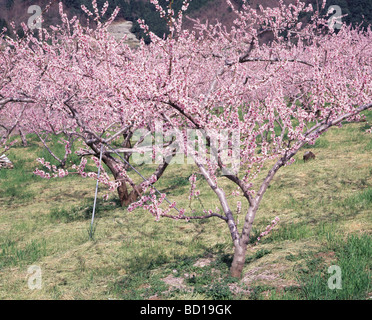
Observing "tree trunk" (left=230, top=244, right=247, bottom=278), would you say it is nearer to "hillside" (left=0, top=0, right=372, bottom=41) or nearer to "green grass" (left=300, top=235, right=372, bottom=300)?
"green grass" (left=300, top=235, right=372, bottom=300)

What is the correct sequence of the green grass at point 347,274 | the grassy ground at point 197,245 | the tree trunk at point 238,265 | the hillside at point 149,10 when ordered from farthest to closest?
the hillside at point 149,10
the tree trunk at point 238,265
the grassy ground at point 197,245
the green grass at point 347,274

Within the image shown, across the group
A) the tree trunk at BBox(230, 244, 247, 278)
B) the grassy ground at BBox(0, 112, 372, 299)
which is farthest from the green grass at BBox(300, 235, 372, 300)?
the tree trunk at BBox(230, 244, 247, 278)

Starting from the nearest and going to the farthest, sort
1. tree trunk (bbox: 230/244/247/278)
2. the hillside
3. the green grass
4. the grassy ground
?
the green grass
the grassy ground
tree trunk (bbox: 230/244/247/278)
the hillside

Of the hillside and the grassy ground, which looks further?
the hillside

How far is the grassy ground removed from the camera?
425cm

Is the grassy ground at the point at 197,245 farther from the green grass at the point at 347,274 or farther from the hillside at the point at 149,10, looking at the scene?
the hillside at the point at 149,10

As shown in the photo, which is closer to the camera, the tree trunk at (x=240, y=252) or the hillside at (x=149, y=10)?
the tree trunk at (x=240, y=252)

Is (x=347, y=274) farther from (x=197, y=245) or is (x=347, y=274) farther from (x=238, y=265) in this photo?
(x=197, y=245)

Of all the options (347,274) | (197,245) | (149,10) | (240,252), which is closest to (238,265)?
(240,252)

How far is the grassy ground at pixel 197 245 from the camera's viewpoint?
4.25m

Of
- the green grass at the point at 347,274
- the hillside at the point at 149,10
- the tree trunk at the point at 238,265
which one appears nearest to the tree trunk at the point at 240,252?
the tree trunk at the point at 238,265

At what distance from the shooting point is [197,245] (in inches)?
238
